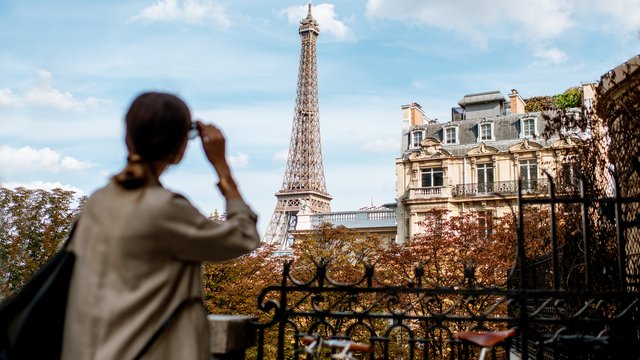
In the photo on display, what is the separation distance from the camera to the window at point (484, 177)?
3934 cm

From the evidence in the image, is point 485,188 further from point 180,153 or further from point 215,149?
point 180,153

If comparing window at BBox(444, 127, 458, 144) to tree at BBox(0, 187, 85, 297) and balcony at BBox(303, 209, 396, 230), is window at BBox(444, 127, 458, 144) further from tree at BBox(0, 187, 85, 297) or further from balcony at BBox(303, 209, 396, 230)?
tree at BBox(0, 187, 85, 297)

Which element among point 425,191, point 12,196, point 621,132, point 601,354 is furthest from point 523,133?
point 601,354

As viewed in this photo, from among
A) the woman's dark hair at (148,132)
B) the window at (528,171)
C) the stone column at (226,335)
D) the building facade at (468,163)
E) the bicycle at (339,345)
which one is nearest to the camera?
the woman's dark hair at (148,132)

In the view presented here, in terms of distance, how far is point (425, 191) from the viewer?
131 ft

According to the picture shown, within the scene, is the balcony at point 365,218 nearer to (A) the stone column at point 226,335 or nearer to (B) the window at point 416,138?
(B) the window at point 416,138

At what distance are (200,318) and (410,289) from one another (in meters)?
2.53

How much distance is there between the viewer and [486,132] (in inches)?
1670

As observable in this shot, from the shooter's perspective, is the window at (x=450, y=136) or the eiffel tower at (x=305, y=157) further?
the eiffel tower at (x=305, y=157)

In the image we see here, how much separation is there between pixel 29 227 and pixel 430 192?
2398 centimetres

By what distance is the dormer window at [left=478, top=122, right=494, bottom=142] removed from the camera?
42188 mm

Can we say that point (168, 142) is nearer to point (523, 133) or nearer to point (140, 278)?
point (140, 278)

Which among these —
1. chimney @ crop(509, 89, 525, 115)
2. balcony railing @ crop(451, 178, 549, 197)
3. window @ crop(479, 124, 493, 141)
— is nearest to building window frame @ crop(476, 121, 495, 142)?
window @ crop(479, 124, 493, 141)

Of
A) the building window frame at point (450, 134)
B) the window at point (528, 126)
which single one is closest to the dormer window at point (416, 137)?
the building window frame at point (450, 134)
